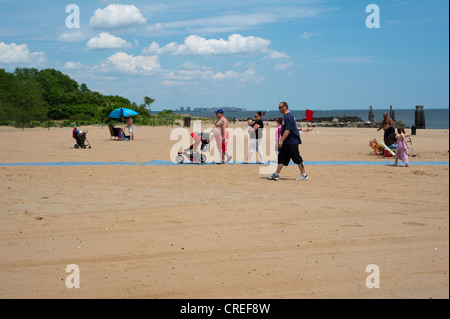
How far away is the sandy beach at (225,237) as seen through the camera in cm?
438

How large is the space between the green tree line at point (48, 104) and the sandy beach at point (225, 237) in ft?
102

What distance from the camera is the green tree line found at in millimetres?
43219

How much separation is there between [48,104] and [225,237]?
67.5 metres

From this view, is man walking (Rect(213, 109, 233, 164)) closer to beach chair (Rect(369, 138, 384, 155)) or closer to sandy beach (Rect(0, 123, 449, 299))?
sandy beach (Rect(0, 123, 449, 299))

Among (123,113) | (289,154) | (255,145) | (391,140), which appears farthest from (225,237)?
(123,113)

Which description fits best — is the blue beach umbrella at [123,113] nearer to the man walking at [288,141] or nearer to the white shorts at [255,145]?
the white shorts at [255,145]

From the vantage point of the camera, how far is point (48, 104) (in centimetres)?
6719

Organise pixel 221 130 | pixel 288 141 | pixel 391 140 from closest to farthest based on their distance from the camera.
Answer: pixel 288 141
pixel 221 130
pixel 391 140

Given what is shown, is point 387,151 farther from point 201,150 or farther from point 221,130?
point 201,150

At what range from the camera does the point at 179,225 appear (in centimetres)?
652

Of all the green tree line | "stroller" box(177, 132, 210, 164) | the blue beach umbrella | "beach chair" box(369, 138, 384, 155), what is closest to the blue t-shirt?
"stroller" box(177, 132, 210, 164)

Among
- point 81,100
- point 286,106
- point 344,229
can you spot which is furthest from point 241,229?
point 81,100
